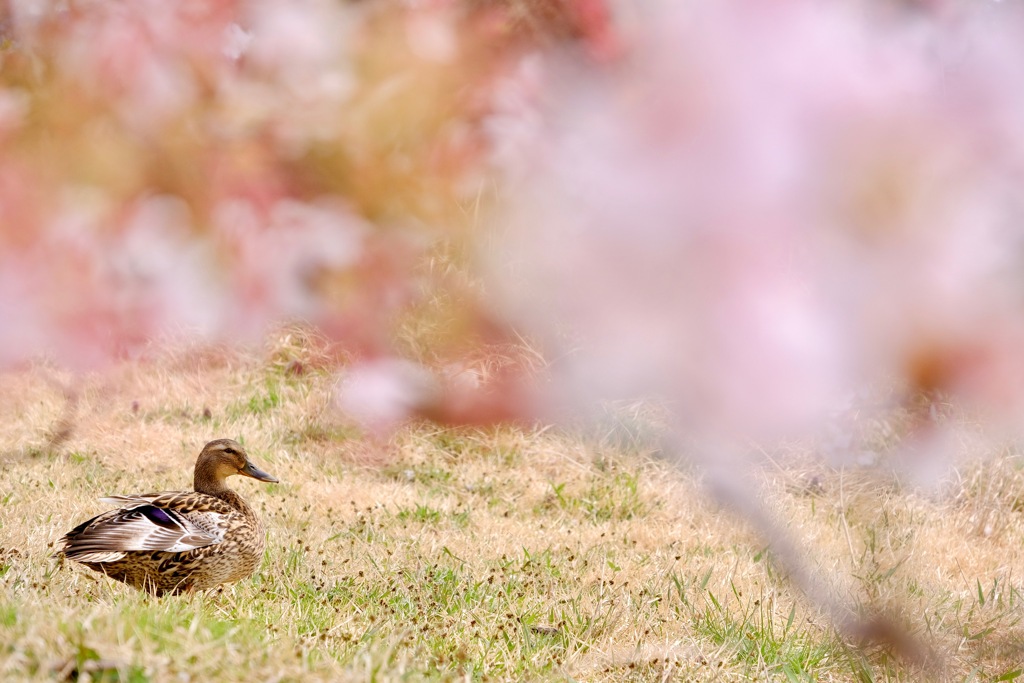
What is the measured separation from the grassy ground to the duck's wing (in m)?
0.14

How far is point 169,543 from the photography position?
10.3 ft

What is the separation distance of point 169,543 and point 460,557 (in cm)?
134

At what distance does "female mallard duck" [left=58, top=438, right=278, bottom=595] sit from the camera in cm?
310

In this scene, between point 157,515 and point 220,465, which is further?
point 220,465

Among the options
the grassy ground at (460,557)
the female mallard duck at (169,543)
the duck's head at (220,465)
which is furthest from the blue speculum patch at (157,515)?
the duck's head at (220,465)

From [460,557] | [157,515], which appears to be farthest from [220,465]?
[460,557]

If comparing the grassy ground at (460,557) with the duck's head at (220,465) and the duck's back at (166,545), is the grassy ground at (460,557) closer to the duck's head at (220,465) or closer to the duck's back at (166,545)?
the duck's back at (166,545)

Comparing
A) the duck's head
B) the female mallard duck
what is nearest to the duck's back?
the female mallard duck

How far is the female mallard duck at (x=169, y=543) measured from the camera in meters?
3.10

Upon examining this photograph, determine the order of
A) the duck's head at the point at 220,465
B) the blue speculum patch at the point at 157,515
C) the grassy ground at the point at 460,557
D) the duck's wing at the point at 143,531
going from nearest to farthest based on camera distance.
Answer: the grassy ground at the point at 460,557
the duck's wing at the point at 143,531
the blue speculum patch at the point at 157,515
the duck's head at the point at 220,465

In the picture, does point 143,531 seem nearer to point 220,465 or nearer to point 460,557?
point 220,465

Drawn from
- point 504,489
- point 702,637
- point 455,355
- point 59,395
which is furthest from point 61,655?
point 59,395

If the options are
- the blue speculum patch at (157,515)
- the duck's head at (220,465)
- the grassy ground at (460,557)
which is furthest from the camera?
the duck's head at (220,465)

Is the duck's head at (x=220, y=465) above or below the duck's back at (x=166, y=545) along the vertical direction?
above
